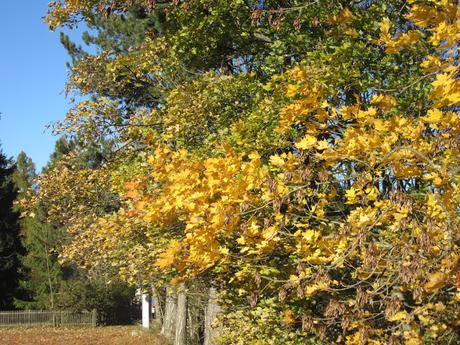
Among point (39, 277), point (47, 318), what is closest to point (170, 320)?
point (47, 318)

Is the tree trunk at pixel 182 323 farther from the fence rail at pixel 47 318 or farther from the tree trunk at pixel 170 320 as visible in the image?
the fence rail at pixel 47 318

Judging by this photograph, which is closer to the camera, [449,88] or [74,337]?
[449,88]

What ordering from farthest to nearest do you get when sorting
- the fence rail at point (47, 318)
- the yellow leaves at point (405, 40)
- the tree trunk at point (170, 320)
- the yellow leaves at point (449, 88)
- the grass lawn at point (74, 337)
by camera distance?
1. the fence rail at point (47, 318)
2. the grass lawn at point (74, 337)
3. the tree trunk at point (170, 320)
4. the yellow leaves at point (405, 40)
5. the yellow leaves at point (449, 88)

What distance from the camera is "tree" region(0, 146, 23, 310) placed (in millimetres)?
31636

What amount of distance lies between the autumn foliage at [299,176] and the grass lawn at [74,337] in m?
10.6

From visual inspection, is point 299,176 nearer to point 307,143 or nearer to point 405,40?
point 307,143

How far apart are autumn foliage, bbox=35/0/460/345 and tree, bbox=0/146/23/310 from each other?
64.9ft

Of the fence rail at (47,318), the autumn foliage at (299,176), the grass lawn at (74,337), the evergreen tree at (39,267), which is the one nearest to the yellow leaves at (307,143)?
the autumn foliage at (299,176)

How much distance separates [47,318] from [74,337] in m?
5.96

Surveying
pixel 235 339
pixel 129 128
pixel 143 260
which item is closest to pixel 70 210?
pixel 129 128

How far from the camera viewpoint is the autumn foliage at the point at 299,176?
3559mm

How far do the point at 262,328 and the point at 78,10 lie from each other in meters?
6.60

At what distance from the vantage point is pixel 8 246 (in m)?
32.0

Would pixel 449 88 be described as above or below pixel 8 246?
below
